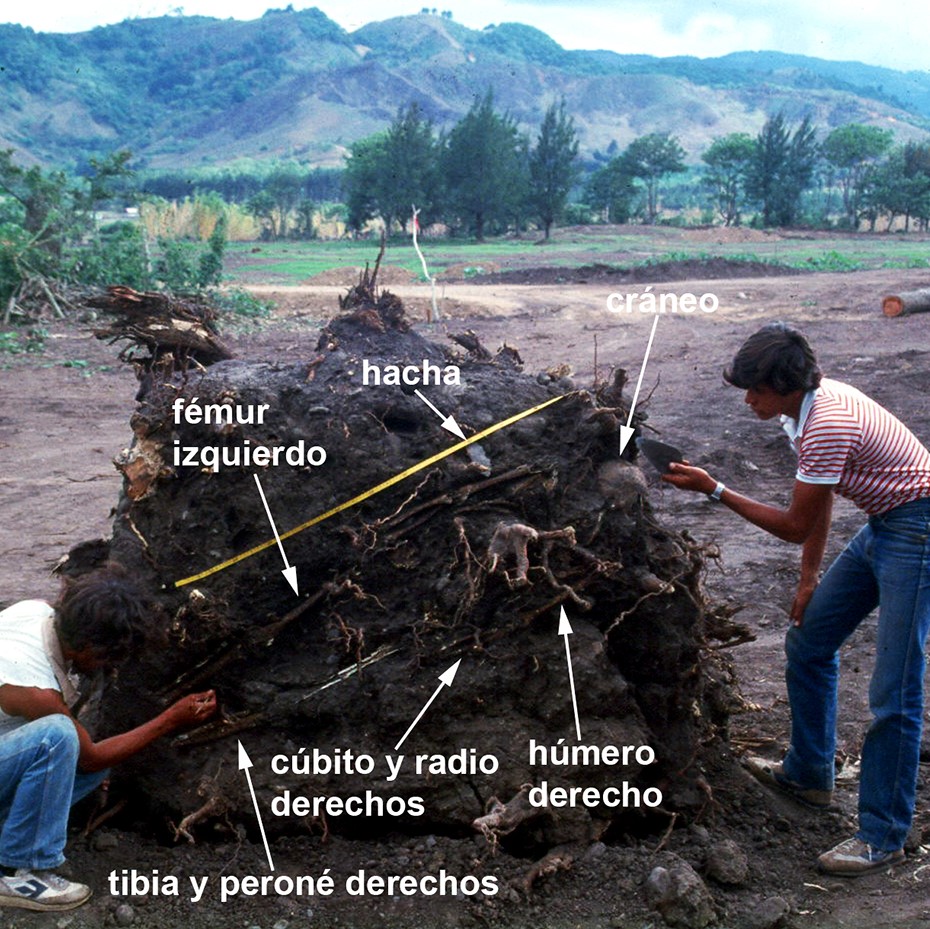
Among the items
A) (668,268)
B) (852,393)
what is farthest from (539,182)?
(852,393)

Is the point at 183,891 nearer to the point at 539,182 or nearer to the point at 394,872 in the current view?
the point at 394,872

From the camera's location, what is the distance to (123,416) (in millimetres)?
11781

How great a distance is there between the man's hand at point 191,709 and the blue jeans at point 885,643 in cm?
217

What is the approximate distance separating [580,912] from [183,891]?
51.7 inches

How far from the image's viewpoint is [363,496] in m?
3.86

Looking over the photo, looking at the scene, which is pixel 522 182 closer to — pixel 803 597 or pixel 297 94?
pixel 803 597

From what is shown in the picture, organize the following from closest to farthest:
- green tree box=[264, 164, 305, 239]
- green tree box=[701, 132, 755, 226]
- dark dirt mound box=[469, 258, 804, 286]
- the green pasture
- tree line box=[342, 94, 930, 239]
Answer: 1. dark dirt mound box=[469, 258, 804, 286]
2. the green pasture
3. tree line box=[342, 94, 930, 239]
4. green tree box=[264, 164, 305, 239]
5. green tree box=[701, 132, 755, 226]

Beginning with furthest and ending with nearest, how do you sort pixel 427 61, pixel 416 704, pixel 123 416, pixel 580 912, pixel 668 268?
1. pixel 427 61
2. pixel 668 268
3. pixel 123 416
4. pixel 416 704
5. pixel 580 912

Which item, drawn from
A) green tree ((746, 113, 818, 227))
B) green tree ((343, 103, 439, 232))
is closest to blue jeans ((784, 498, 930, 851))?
green tree ((343, 103, 439, 232))

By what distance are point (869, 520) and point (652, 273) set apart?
22962 millimetres

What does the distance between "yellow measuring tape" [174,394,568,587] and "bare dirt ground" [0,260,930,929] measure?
574mm

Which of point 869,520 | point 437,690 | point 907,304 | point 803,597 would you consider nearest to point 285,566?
point 437,690

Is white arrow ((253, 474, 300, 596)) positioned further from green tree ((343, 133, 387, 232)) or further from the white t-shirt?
green tree ((343, 133, 387, 232))

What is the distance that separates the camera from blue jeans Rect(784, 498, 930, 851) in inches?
137
